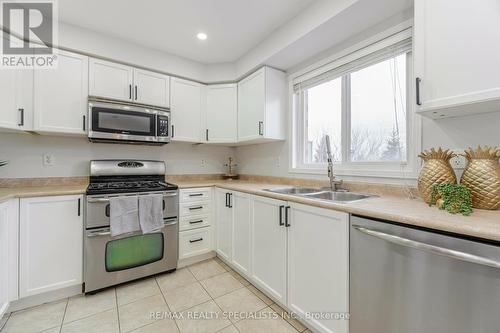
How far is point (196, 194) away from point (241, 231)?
703mm

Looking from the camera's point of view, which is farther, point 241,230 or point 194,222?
point 194,222

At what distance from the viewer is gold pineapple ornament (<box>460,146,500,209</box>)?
109 centimetres

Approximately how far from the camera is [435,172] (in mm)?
1255

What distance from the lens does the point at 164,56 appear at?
2.62 metres

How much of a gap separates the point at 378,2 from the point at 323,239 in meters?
1.63

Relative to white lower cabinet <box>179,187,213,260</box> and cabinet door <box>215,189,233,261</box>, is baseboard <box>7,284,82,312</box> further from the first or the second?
cabinet door <box>215,189,233,261</box>

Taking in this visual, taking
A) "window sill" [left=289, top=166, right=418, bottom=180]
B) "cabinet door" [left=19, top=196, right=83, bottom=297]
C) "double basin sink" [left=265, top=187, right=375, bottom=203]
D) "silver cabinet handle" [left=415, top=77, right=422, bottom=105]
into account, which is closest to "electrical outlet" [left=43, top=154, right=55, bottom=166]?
"cabinet door" [left=19, top=196, right=83, bottom=297]

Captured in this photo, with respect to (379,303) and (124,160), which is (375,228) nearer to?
(379,303)

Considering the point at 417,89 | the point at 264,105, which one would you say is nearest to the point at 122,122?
the point at 264,105

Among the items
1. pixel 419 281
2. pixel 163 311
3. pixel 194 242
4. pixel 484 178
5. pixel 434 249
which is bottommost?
pixel 163 311

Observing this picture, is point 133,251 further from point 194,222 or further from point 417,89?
point 417,89

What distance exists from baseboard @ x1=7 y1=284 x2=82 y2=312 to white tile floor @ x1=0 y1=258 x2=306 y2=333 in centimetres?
4

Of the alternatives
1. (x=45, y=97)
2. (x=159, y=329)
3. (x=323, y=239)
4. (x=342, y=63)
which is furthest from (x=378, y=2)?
(x=45, y=97)

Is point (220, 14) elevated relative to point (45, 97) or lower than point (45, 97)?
elevated
